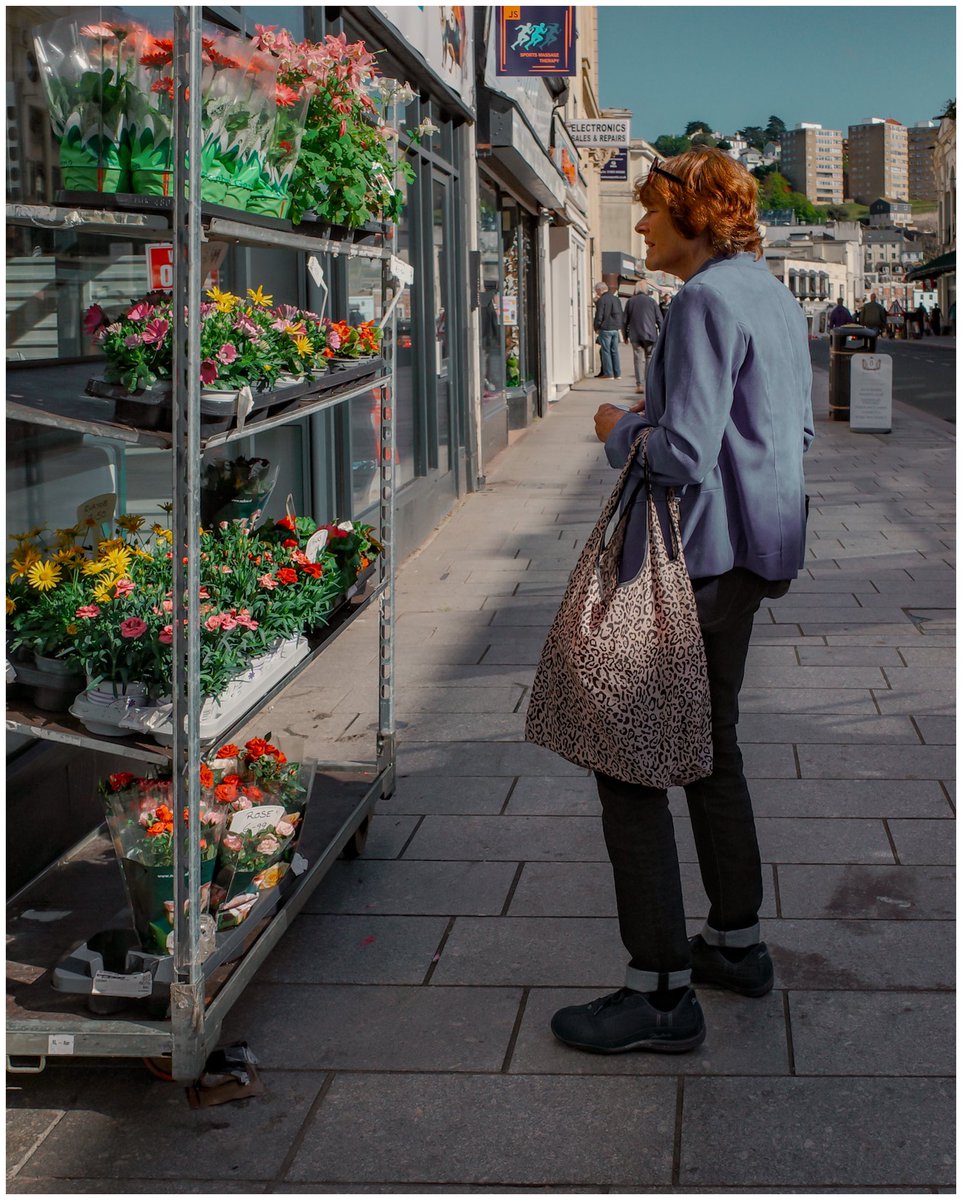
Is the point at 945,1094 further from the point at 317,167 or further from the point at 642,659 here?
the point at 317,167

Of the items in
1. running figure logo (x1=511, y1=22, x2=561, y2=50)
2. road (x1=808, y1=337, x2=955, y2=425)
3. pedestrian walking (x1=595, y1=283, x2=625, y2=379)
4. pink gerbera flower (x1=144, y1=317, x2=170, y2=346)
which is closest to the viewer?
pink gerbera flower (x1=144, y1=317, x2=170, y2=346)

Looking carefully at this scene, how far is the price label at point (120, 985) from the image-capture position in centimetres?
306

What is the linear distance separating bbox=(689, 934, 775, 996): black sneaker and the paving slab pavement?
0.04 metres

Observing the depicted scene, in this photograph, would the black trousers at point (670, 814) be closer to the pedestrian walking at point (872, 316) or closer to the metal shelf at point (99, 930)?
the metal shelf at point (99, 930)

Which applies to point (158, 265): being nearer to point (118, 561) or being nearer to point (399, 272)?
point (399, 272)

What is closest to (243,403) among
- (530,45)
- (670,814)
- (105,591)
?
(105,591)

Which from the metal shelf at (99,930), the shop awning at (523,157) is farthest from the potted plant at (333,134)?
the shop awning at (523,157)

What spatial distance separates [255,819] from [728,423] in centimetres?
140

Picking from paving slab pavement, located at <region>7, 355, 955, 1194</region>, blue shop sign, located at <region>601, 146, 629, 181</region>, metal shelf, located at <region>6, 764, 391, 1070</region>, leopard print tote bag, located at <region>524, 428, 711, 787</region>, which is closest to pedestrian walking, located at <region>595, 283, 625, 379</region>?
blue shop sign, located at <region>601, 146, 629, 181</region>

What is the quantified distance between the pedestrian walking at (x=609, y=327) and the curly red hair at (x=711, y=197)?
77.4 feet

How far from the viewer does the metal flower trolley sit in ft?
8.96

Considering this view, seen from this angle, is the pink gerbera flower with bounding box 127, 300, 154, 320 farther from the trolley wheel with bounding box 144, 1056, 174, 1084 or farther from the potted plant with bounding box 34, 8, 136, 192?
the trolley wheel with bounding box 144, 1056, 174, 1084

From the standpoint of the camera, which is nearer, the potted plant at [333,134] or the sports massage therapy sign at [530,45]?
the potted plant at [333,134]

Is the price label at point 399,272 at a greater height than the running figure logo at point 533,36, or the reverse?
the running figure logo at point 533,36
